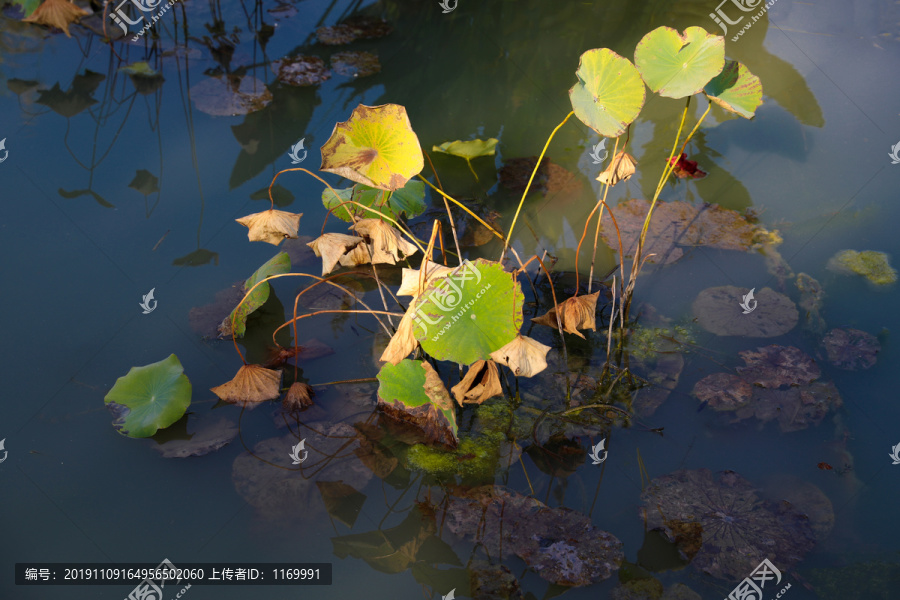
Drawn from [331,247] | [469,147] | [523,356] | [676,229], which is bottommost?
[676,229]

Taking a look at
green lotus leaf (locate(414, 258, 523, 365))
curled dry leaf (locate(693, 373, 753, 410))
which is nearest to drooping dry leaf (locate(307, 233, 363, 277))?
green lotus leaf (locate(414, 258, 523, 365))

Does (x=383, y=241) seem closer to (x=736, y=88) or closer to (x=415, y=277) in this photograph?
(x=415, y=277)

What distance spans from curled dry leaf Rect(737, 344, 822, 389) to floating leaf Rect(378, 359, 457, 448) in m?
1.18

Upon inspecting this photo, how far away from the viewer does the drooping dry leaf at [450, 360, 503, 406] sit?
1.99 metres

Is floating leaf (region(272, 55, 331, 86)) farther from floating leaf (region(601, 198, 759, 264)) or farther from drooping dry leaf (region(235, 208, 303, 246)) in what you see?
floating leaf (region(601, 198, 759, 264))

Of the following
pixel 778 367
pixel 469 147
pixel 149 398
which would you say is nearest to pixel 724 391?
pixel 778 367

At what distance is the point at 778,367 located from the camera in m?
2.31

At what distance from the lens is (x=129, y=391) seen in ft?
7.16

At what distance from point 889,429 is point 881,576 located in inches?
23.4

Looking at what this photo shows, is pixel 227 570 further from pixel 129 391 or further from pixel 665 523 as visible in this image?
pixel 665 523

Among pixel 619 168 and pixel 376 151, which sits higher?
pixel 376 151

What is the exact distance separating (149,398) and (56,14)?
3.54 metres

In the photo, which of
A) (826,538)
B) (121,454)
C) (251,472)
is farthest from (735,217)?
(121,454)

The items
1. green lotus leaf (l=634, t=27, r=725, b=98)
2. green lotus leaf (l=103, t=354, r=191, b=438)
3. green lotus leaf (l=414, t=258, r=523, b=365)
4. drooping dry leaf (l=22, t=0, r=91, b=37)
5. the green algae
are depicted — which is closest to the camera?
green lotus leaf (l=414, t=258, r=523, b=365)
